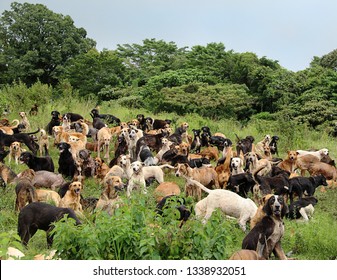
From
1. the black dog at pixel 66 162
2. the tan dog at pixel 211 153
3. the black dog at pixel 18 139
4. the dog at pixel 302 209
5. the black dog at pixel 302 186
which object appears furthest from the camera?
the tan dog at pixel 211 153

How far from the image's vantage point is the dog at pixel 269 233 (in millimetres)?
8250

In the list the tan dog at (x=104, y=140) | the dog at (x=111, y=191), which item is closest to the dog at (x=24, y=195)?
the dog at (x=111, y=191)

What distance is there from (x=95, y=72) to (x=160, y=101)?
9525 millimetres

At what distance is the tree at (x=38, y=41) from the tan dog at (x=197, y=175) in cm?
2892

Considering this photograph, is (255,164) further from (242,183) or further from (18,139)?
(18,139)

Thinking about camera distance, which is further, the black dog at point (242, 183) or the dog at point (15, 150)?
the dog at point (15, 150)

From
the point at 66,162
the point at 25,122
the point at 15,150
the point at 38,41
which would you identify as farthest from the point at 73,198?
the point at 38,41

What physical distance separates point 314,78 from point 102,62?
1361cm

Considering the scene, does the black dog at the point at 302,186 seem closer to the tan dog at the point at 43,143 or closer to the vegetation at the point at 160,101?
the vegetation at the point at 160,101

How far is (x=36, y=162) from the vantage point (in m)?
13.5

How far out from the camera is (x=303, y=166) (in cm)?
1487

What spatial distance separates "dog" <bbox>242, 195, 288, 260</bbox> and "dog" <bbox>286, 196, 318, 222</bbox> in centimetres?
263
